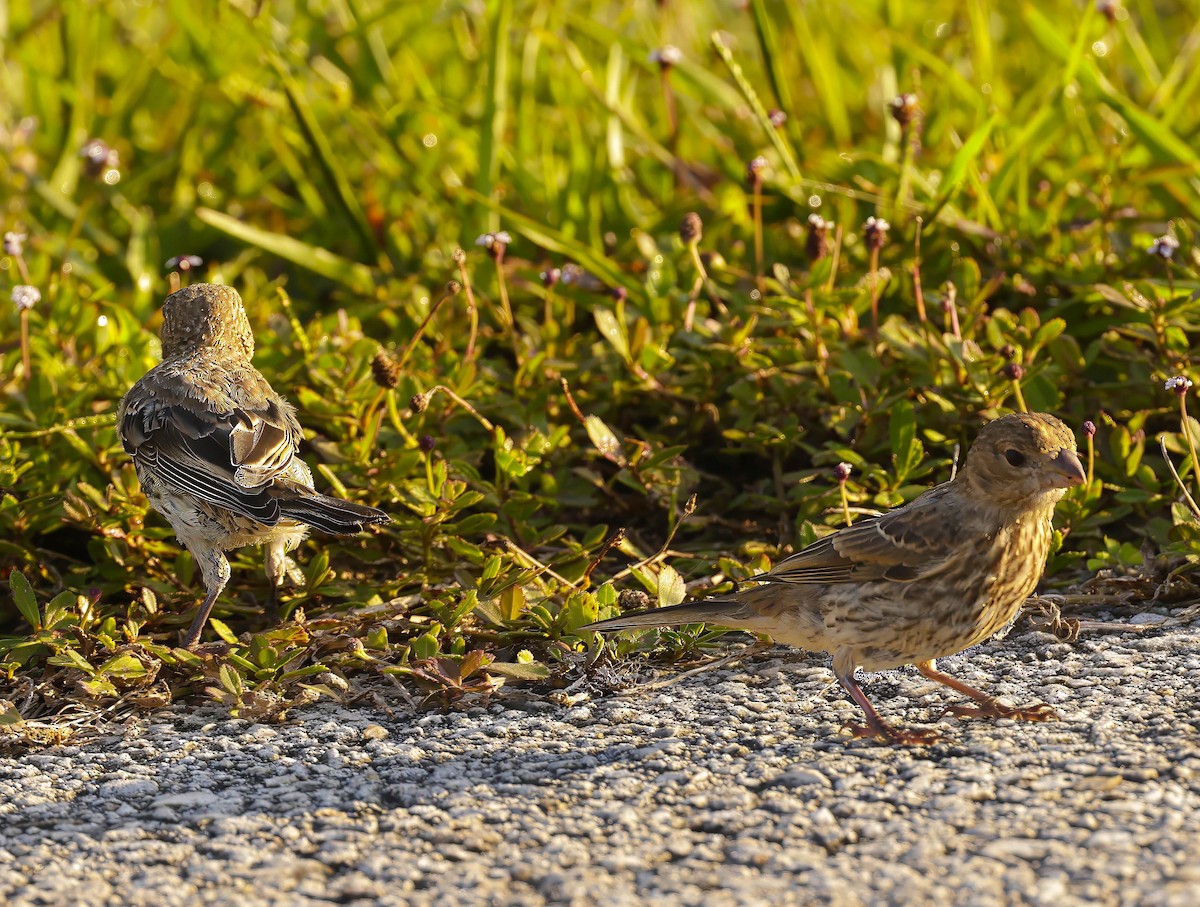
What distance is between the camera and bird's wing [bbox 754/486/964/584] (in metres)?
3.91

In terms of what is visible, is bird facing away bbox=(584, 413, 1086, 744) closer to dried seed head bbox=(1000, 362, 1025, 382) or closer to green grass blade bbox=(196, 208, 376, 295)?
dried seed head bbox=(1000, 362, 1025, 382)

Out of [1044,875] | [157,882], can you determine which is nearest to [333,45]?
[157,882]

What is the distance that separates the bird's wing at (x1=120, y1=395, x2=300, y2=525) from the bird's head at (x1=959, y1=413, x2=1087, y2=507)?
2.02 metres

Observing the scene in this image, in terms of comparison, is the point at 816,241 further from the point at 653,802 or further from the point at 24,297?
the point at 24,297

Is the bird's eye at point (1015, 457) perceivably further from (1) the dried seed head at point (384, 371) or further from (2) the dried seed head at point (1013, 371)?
(1) the dried seed head at point (384, 371)

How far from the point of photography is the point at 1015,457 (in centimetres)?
391

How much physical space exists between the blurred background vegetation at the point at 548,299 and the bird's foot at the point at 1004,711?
2.80ft

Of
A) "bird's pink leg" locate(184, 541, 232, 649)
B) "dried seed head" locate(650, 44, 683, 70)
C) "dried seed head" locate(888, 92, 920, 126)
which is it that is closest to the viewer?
"bird's pink leg" locate(184, 541, 232, 649)

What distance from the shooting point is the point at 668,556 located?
4938 millimetres

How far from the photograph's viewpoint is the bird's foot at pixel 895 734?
11.9 feet

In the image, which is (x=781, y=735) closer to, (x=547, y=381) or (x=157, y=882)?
(x=157, y=882)

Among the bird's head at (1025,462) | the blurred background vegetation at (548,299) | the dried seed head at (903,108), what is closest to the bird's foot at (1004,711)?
the bird's head at (1025,462)

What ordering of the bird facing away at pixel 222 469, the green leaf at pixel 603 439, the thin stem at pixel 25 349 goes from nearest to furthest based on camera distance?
the bird facing away at pixel 222 469 → the green leaf at pixel 603 439 → the thin stem at pixel 25 349

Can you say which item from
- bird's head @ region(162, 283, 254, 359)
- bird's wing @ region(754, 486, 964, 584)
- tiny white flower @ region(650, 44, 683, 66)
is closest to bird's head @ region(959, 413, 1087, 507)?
bird's wing @ region(754, 486, 964, 584)
